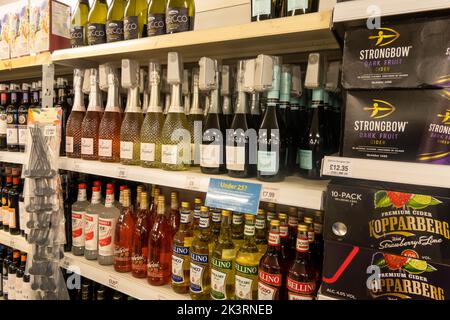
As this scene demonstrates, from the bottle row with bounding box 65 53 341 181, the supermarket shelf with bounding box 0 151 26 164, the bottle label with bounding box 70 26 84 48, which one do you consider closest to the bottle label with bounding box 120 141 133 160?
the bottle row with bounding box 65 53 341 181

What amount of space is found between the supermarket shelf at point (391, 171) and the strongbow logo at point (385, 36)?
26 cm

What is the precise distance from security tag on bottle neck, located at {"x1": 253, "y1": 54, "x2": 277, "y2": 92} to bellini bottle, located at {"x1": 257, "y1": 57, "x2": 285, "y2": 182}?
0.02 m

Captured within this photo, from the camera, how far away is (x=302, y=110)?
3.74 feet

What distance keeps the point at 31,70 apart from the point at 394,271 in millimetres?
1944

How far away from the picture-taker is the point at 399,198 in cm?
66

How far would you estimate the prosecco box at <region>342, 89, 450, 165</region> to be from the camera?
0.64m

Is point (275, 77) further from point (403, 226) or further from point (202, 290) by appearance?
point (202, 290)

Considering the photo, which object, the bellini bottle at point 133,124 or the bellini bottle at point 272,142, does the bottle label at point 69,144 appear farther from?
the bellini bottle at point 272,142

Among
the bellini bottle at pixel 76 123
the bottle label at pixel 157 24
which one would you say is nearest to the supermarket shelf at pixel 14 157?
the bellini bottle at pixel 76 123

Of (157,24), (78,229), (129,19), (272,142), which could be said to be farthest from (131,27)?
(78,229)

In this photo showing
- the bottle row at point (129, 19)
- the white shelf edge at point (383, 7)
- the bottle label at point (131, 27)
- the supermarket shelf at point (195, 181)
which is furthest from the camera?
the bottle label at point (131, 27)

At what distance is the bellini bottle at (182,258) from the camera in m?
1.10

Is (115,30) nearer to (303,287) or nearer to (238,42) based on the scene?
(238,42)

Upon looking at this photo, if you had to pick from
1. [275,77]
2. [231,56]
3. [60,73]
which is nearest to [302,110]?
[275,77]
